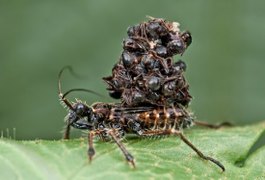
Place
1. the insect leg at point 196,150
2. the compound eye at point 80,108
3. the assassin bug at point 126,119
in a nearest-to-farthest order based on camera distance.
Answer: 1. the insect leg at point 196,150
2. the assassin bug at point 126,119
3. the compound eye at point 80,108

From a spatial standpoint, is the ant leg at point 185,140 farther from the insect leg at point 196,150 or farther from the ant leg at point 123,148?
the ant leg at point 123,148

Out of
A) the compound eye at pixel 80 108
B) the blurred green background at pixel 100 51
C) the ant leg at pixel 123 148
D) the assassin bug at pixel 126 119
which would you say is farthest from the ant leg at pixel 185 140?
the blurred green background at pixel 100 51

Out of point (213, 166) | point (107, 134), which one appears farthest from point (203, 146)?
point (107, 134)

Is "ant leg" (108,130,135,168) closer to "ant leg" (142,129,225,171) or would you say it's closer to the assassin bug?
the assassin bug

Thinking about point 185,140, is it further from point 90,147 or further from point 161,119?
point 90,147

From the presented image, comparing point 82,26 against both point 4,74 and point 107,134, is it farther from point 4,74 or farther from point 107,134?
point 107,134

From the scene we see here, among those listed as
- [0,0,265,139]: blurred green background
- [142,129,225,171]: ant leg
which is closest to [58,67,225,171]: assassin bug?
[142,129,225,171]: ant leg

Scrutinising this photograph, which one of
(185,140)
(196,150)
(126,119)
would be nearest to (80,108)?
(126,119)
